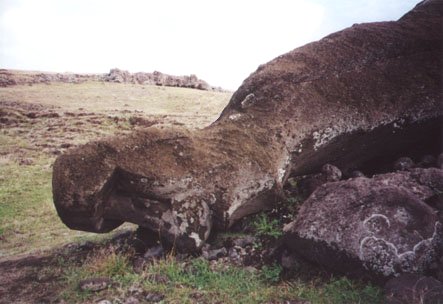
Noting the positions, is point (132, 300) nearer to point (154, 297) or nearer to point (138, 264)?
point (154, 297)

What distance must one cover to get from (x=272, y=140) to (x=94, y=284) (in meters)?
3.62

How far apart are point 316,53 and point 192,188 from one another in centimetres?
388

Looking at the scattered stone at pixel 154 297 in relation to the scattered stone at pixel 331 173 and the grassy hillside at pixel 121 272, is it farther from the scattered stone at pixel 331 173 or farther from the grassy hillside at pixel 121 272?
the scattered stone at pixel 331 173

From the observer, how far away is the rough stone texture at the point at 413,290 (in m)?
4.38

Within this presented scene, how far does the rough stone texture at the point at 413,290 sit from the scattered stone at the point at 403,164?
342cm

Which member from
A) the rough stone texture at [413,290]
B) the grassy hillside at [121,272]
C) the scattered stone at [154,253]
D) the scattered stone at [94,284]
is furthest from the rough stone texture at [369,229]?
the scattered stone at [94,284]

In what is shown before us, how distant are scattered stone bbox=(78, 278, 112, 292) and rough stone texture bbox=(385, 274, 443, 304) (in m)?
3.51

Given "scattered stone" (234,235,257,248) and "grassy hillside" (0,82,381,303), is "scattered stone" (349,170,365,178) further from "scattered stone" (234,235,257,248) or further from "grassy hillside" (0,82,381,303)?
"scattered stone" (234,235,257,248)

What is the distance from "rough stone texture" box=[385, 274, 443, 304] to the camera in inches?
172

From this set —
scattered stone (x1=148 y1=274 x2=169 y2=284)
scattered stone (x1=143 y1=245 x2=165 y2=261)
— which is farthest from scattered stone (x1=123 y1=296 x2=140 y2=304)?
scattered stone (x1=143 y1=245 x2=165 y2=261)

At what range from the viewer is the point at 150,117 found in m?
33.4

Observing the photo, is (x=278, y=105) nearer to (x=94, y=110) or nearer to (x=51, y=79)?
(x=94, y=110)

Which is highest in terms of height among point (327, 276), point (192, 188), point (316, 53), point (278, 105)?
point (316, 53)

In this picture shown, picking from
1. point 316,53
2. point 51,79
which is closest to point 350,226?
point 316,53
